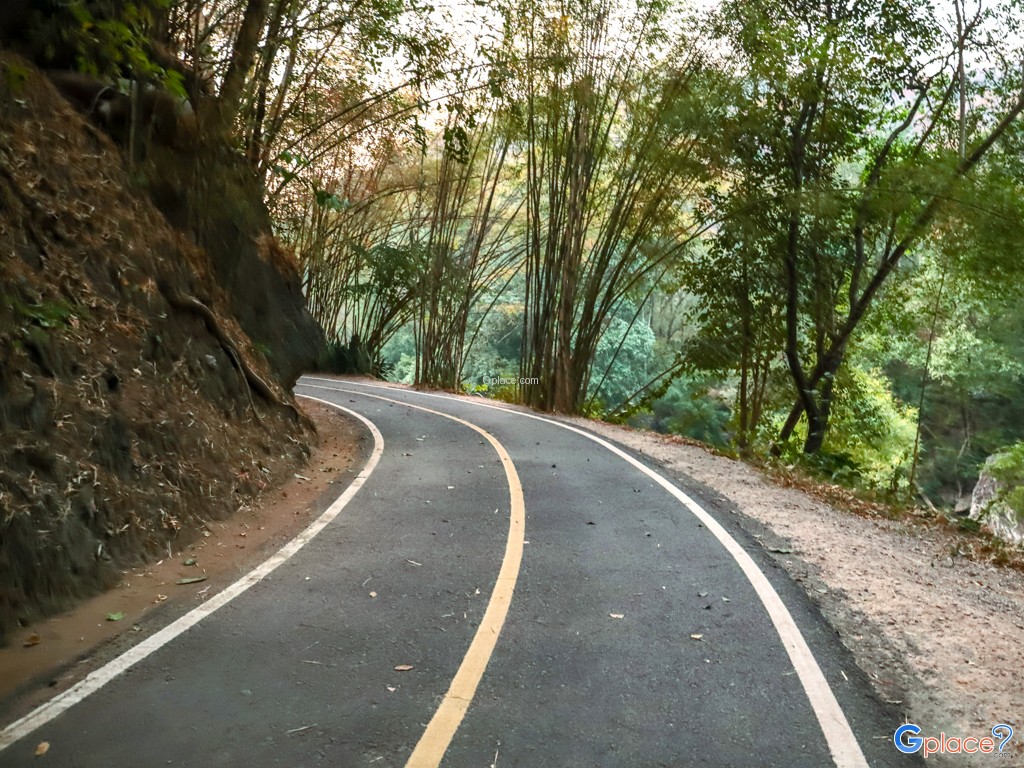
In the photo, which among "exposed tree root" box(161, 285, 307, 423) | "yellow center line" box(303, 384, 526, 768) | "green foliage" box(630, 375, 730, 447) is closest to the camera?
"yellow center line" box(303, 384, 526, 768)

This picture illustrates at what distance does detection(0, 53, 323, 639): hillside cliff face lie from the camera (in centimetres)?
511

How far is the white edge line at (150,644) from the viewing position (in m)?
3.46

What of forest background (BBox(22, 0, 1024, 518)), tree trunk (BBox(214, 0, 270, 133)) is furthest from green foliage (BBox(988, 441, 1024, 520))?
tree trunk (BBox(214, 0, 270, 133))

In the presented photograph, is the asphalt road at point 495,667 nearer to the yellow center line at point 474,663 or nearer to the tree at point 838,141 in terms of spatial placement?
the yellow center line at point 474,663

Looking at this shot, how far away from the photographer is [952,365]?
89.9ft

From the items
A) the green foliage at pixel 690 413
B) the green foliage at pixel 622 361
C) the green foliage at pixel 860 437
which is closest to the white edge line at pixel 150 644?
the green foliage at pixel 860 437

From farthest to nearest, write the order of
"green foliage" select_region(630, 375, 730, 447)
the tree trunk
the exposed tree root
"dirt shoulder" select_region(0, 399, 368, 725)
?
1. "green foliage" select_region(630, 375, 730, 447)
2. the tree trunk
3. the exposed tree root
4. "dirt shoulder" select_region(0, 399, 368, 725)

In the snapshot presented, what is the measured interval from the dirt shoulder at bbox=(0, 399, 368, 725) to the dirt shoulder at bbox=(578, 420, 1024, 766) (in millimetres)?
3851

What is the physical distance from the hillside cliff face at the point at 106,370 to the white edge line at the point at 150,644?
0.71 metres

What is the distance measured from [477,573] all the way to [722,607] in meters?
1.67

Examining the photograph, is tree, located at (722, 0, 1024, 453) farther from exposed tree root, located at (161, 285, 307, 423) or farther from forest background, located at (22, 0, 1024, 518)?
exposed tree root, located at (161, 285, 307, 423)

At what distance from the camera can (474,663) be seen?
4.25 metres

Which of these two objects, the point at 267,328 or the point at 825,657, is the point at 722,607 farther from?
the point at 267,328

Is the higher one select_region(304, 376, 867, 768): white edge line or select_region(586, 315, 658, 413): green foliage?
select_region(586, 315, 658, 413): green foliage
